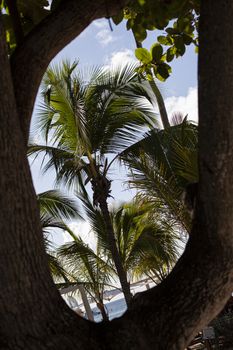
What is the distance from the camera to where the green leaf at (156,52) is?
3.07 meters

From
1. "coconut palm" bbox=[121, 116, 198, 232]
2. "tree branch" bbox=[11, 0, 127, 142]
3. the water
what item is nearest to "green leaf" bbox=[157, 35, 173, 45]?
"tree branch" bbox=[11, 0, 127, 142]

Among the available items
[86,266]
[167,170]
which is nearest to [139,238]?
[86,266]

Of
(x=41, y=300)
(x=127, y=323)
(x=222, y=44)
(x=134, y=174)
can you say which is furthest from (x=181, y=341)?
(x=134, y=174)

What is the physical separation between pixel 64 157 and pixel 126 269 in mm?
2509

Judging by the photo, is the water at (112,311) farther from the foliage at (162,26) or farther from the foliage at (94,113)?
the foliage at (162,26)

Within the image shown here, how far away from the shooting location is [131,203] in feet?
33.9

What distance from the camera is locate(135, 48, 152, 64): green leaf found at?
121 inches

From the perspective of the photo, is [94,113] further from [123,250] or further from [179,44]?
[179,44]

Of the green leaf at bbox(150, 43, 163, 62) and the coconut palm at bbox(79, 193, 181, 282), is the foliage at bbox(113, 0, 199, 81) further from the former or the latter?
the coconut palm at bbox(79, 193, 181, 282)

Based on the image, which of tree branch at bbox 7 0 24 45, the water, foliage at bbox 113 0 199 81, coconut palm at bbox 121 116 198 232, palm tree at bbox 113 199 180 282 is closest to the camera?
tree branch at bbox 7 0 24 45

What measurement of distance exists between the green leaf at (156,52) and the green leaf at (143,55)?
0.13ft

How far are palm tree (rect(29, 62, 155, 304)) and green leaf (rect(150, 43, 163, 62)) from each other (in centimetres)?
622

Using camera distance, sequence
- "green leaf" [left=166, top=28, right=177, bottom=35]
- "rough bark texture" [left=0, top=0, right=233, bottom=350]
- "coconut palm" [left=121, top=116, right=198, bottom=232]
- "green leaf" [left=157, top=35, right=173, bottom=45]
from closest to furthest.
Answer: "rough bark texture" [left=0, top=0, right=233, bottom=350], "green leaf" [left=166, top=28, right=177, bottom=35], "green leaf" [left=157, top=35, right=173, bottom=45], "coconut palm" [left=121, top=116, right=198, bottom=232]

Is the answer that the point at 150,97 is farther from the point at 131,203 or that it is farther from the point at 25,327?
the point at 25,327
